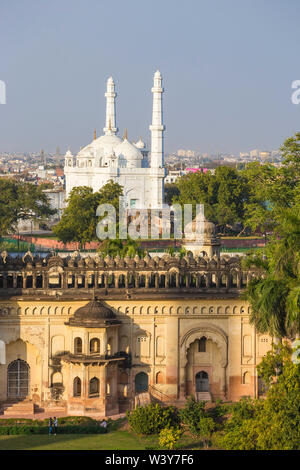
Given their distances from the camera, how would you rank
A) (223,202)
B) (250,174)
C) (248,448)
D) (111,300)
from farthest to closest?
(223,202) < (250,174) < (111,300) < (248,448)

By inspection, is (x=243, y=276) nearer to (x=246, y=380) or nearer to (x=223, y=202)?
(x=246, y=380)

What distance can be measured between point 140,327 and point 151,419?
12.9ft

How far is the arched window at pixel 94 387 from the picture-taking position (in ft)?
88.5

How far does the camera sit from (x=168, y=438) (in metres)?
23.3

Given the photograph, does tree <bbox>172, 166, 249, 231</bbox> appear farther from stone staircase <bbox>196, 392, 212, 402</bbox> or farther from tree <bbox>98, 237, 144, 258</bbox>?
stone staircase <bbox>196, 392, 212, 402</bbox>

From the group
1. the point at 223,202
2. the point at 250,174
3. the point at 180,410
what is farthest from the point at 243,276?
the point at 223,202

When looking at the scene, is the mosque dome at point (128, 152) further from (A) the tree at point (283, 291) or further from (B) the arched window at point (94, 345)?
(A) the tree at point (283, 291)

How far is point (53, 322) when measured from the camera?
28.0 m

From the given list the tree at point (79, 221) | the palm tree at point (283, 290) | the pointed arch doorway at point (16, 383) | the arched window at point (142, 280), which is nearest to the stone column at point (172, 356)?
the arched window at point (142, 280)

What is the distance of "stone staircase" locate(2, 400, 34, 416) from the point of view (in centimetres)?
2717

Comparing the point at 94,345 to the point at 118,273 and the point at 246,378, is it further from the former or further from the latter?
the point at 246,378

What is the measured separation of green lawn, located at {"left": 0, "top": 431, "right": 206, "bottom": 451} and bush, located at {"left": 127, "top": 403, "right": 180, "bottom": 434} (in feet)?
0.76

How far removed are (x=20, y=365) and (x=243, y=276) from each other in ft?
21.5

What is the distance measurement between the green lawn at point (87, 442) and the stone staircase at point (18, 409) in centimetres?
228
